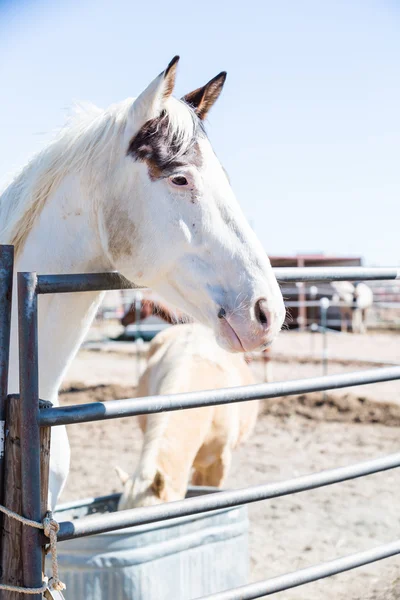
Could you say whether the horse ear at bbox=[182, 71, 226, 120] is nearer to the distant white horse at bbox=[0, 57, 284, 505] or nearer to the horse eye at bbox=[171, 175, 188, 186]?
the distant white horse at bbox=[0, 57, 284, 505]

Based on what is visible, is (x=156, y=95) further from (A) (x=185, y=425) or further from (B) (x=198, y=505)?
(A) (x=185, y=425)

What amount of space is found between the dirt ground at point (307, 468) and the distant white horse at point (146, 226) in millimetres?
2153

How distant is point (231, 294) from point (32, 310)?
0.61 m

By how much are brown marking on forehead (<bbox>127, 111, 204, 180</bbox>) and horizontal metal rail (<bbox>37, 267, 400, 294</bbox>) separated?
35cm

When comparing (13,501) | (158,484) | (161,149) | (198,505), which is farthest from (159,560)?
(161,149)

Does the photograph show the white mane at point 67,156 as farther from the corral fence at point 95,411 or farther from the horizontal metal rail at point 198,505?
the horizontal metal rail at point 198,505

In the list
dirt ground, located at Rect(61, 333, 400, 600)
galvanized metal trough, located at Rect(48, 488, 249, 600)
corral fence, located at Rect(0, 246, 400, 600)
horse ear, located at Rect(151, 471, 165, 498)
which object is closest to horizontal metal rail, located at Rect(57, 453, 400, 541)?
corral fence, located at Rect(0, 246, 400, 600)

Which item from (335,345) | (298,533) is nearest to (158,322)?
(335,345)

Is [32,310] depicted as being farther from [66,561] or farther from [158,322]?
[158,322]

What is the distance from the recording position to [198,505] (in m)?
1.51

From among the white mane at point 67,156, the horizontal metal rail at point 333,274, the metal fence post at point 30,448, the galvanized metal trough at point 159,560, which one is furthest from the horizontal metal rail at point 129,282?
the galvanized metal trough at point 159,560

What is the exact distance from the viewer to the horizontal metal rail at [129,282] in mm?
1382

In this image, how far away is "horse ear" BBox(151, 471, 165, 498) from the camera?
308 centimetres

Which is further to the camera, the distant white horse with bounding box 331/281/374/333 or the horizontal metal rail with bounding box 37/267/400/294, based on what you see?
the distant white horse with bounding box 331/281/374/333
